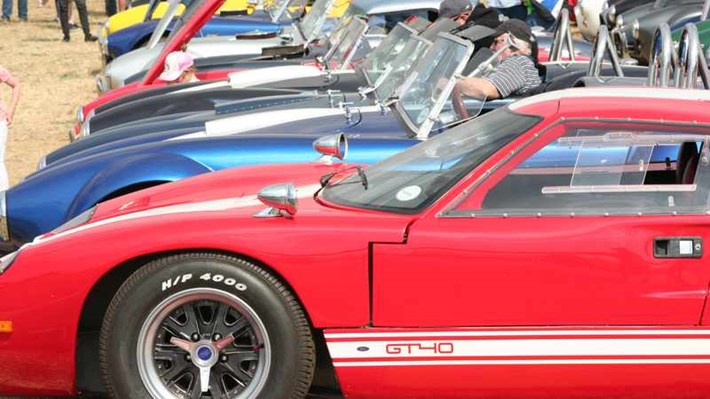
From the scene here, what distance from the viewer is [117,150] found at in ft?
22.0

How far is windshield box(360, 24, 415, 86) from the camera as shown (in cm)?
793

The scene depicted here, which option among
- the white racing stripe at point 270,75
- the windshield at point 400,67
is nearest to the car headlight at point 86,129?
the white racing stripe at point 270,75

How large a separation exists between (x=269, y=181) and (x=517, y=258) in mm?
1379

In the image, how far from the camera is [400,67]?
291 inches

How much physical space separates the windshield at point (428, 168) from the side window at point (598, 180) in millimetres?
144

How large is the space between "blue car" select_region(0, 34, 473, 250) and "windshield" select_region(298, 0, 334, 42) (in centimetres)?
441

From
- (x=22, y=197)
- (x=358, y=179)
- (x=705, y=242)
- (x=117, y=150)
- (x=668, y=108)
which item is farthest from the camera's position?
(x=117, y=150)

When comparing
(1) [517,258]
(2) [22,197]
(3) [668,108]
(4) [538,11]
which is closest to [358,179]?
(1) [517,258]

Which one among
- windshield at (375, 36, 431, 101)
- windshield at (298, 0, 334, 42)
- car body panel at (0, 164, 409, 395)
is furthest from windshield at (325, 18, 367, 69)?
car body panel at (0, 164, 409, 395)

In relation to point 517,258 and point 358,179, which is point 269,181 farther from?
point 517,258

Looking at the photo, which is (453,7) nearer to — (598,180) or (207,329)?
(598,180)

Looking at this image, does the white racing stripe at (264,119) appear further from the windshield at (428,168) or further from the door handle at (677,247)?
the door handle at (677,247)

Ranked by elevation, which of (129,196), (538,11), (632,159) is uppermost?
(632,159)

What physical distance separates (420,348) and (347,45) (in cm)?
524
